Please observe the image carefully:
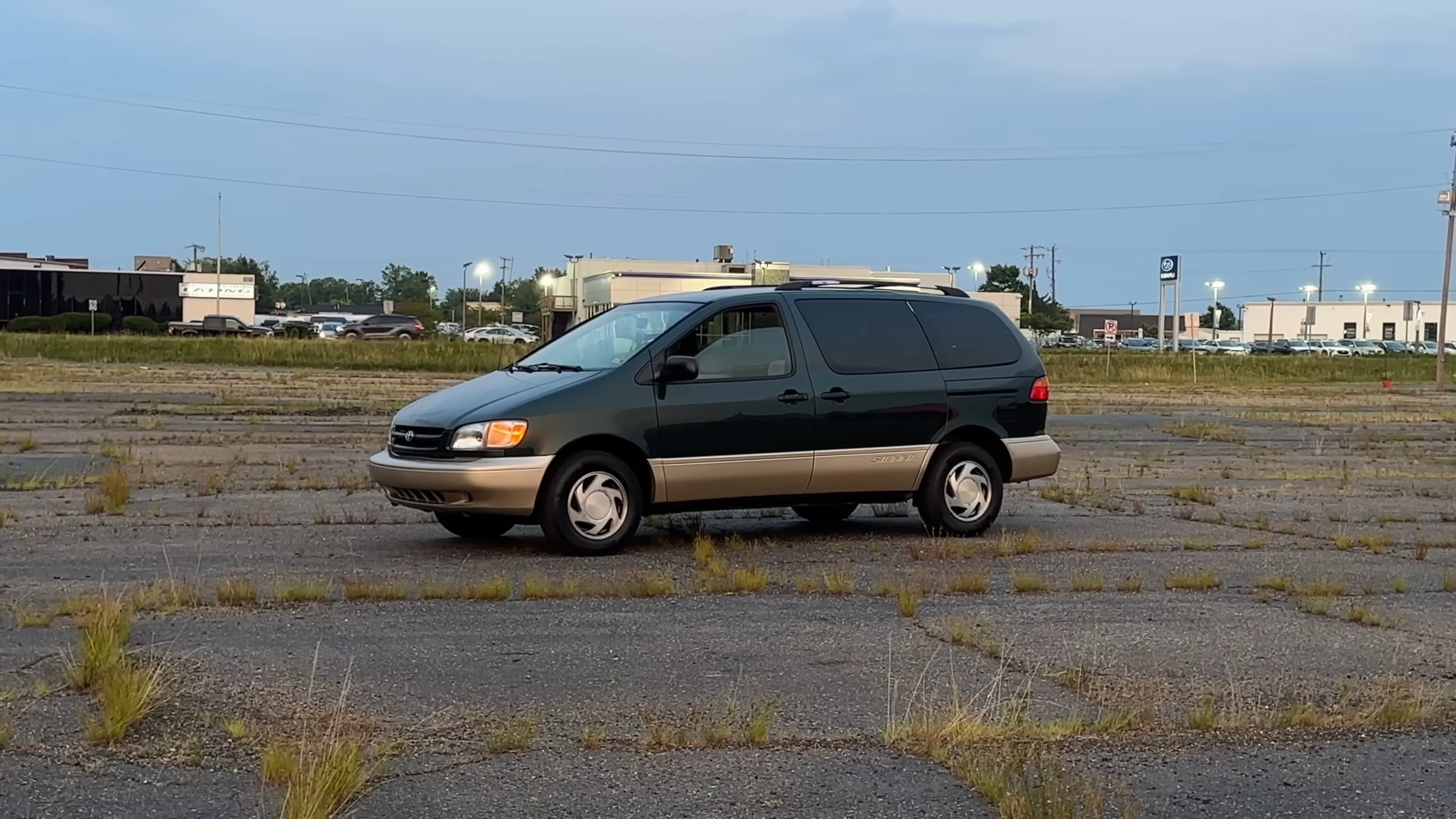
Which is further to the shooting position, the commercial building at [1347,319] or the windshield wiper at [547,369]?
the commercial building at [1347,319]

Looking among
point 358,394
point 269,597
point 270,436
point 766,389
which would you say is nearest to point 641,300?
point 766,389

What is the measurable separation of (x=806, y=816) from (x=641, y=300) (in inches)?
289

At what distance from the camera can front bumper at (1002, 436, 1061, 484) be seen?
1161 cm

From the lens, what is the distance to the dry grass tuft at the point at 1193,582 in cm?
914

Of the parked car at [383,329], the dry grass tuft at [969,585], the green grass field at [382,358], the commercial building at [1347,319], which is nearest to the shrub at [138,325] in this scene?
the parked car at [383,329]

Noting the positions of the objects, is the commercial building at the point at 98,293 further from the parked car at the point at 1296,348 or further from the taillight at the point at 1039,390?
the taillight at the point at 1039,390

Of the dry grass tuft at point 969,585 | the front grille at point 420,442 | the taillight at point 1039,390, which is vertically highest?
the taillight at point 1039,390

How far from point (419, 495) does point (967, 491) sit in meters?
3.96

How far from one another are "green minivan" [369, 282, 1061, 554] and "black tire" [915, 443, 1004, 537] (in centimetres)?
1

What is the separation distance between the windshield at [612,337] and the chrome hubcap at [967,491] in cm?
228

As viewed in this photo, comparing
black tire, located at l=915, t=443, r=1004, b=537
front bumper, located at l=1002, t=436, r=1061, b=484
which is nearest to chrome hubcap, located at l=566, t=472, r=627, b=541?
black tire, located at l=915, t=443, r=1004, b=537

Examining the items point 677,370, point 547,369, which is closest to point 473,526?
point 547,369

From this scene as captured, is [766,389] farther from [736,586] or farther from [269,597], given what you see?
[269,597]

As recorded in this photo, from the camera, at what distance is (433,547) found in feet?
34.6
